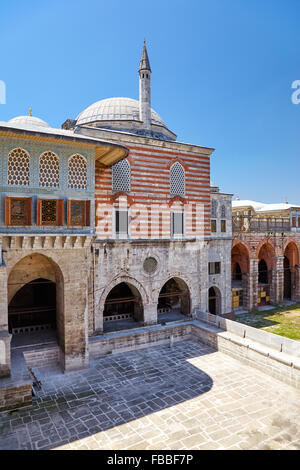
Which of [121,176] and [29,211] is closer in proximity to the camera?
[29,211]

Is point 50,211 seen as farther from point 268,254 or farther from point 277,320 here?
point 268,254

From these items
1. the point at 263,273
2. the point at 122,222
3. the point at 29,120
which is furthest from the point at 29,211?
the point at 263,273

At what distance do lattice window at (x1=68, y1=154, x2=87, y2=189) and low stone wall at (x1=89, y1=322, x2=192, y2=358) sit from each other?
679 centimetres

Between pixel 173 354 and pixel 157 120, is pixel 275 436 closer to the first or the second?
pixel 173 354

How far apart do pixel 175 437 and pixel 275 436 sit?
267 cm

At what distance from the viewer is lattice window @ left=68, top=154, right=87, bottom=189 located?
11.3 m

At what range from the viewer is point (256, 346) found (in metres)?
12.1

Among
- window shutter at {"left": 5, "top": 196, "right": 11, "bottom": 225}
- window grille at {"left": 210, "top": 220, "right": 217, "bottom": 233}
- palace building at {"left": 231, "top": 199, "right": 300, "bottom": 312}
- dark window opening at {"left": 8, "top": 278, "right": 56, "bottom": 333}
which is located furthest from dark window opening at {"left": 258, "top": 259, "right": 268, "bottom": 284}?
window shutter at {"left": 5, "top": 196, "right": 11, "bottom": 225}

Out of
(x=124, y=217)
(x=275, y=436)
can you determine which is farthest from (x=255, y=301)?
(x=275, y=436)

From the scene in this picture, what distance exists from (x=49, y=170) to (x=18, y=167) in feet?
3.47

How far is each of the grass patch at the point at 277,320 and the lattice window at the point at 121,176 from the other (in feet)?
41.8

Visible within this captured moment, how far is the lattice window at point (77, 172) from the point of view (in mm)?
11312

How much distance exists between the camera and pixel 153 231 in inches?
606

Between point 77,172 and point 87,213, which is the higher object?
point 77,172
